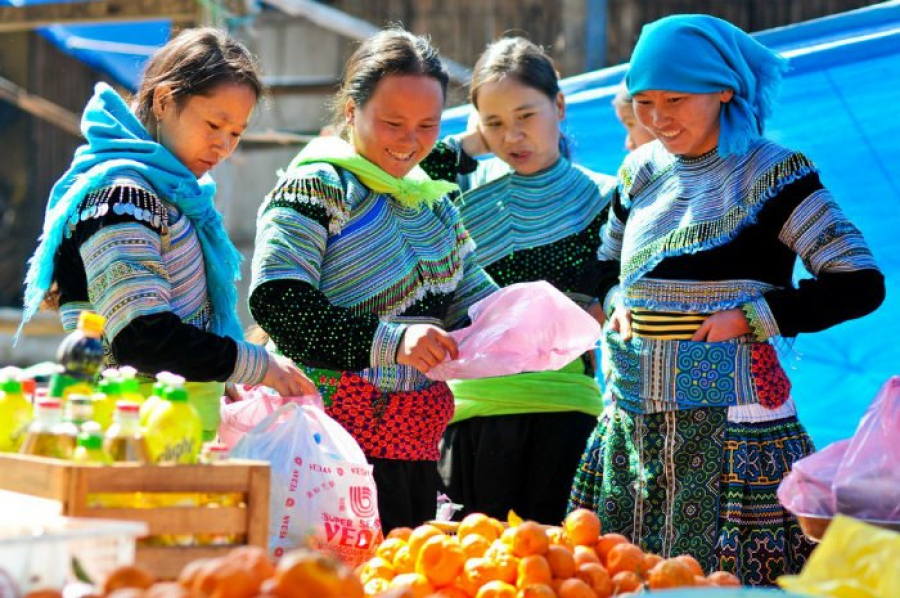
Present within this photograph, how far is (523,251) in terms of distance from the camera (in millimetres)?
3699

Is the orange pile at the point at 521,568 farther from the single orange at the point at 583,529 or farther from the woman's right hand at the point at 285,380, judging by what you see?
the woman's right hand at the point at 285,380

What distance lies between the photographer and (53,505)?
194 centimetres

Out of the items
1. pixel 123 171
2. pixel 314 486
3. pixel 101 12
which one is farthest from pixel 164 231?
pixel 101 12

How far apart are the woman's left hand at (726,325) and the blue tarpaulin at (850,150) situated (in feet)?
3.66

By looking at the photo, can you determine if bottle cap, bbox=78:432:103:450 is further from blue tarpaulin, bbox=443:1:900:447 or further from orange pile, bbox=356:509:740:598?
blue tarpaulin, bbox=443:1:900:447

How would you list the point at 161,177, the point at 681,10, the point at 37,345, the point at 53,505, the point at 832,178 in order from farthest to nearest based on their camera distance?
the point at 37,345 < the point at 681,10 < the point at 832,178 < the point at 161,177 < the point at 53,505

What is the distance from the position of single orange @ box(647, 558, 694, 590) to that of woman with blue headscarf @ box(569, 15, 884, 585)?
1.47 ft

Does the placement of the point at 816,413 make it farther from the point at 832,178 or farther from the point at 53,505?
the point at 53,505

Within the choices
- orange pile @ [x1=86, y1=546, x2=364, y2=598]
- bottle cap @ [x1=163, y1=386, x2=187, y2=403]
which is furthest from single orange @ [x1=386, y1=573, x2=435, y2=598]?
orange pile @ [x1=86, y1=546, x2=364, y2=598]

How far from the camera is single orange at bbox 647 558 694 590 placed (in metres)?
2.35

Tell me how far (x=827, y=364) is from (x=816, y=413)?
163 mm

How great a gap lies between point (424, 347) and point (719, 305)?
666 mm

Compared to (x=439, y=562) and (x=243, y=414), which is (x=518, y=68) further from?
(x=439, y=562)

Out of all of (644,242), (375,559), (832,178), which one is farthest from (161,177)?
(832,178)
